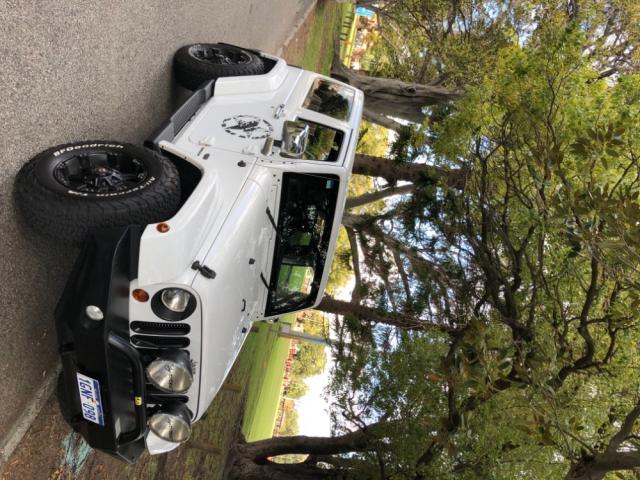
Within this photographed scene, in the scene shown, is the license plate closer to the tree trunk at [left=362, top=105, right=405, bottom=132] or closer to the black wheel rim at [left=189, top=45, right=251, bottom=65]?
the black wheel rim at [left=189, top=45, right=251, bottom=65]

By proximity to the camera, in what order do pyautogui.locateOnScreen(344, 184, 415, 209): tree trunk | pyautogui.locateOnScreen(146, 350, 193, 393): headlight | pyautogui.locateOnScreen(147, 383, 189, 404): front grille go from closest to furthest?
pyautogui.locateOnScreen(146, 350, 193, 393): headlight, pyautogui.locateOnScreen(147, 383, 189, 404): front grille, pyautogui.locateOnScreen(344, 184, 415, 209): tree trunk

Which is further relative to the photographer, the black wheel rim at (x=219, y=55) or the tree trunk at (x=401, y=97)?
the tree trunk at (x=401, y=97)

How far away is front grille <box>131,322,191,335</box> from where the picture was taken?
353 centimetres

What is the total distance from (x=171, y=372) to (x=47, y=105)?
1983 millimetres

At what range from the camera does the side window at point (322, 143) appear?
5121mm

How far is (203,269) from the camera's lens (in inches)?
140

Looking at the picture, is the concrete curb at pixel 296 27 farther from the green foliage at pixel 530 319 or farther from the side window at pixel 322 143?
the side window at pixel 322 143

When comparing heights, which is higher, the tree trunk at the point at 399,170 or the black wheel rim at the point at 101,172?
the black wheel rim at the point at 101,172

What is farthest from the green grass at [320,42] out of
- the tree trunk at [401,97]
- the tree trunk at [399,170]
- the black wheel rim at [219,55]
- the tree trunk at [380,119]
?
the black wheel rim at [219,55]

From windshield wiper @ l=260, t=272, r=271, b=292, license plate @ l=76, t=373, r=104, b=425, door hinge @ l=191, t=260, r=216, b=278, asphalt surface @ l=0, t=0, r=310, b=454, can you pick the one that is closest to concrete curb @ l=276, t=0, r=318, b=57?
asphalt surface @ l=0, t=0, r=310, b=454

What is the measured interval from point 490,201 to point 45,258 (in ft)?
18.0

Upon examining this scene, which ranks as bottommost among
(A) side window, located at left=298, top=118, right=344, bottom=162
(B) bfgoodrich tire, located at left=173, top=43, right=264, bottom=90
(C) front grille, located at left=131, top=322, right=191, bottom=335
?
(C) front grille, located at left=131, top=322, right=191, bottom=335

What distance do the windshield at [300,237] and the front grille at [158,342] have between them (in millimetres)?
1482

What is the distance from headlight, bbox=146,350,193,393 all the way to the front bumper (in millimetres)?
107
